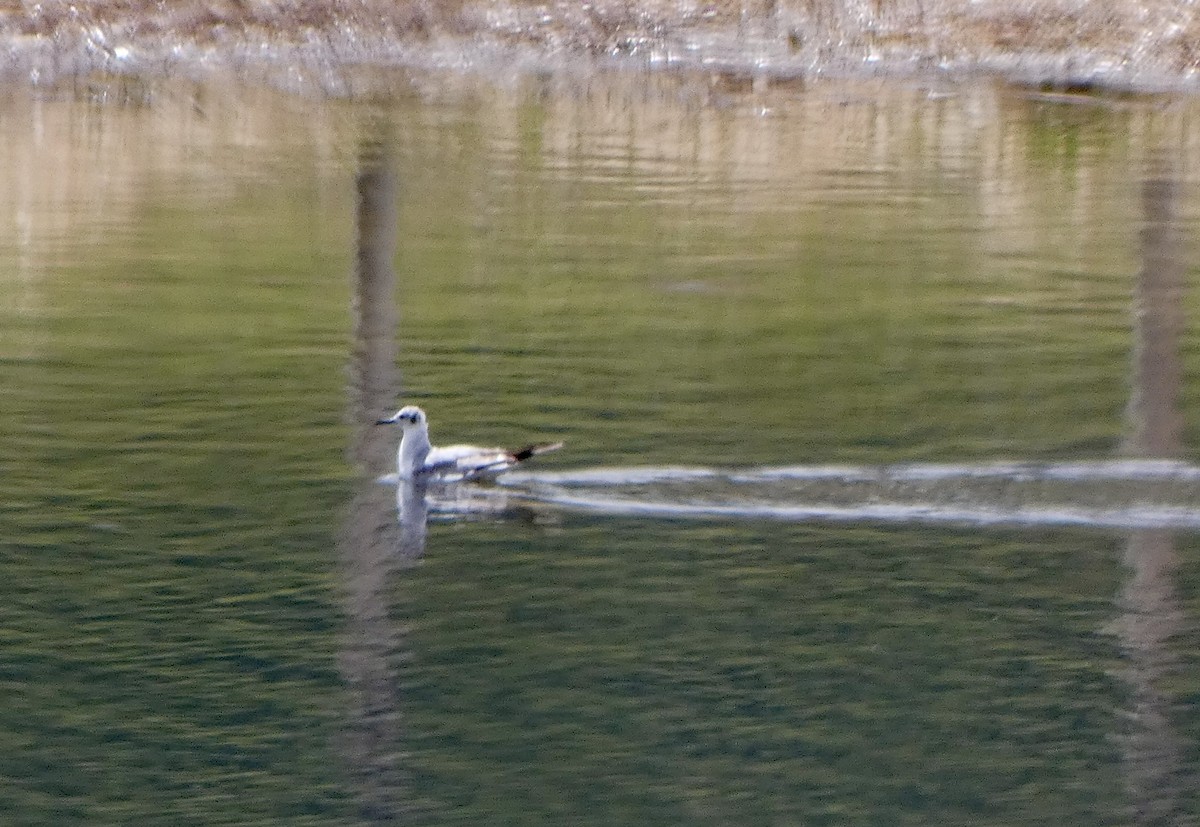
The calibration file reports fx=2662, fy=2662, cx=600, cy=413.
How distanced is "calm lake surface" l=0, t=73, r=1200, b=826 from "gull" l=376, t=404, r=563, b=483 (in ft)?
0.51

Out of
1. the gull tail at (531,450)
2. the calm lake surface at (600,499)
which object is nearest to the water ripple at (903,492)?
the calm lake surface at (600,499)

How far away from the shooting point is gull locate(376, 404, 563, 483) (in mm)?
13648

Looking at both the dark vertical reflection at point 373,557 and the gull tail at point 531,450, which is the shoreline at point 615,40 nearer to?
the dark vertical reflection at point 373,557

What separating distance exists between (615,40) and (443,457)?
67.9ft

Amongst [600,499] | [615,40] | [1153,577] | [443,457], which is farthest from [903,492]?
[615,40]

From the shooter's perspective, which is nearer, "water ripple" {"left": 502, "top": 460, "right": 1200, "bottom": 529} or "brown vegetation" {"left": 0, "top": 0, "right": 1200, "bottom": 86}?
"water ripple" {"left": 502, "top": 460, "right": 1200, "bottom": 529}

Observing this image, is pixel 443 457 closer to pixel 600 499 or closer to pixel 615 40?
pixel 600 499

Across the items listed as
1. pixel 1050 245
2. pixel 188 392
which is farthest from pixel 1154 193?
pixel 188 392

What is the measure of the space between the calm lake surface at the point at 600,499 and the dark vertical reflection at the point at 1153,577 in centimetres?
3

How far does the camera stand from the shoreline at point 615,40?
32.6 meters

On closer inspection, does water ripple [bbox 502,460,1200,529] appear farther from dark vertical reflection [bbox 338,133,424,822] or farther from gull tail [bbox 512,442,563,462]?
dark vertical reflection [bbox 338,133,424,822]

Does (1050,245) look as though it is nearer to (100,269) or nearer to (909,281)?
(909,281)

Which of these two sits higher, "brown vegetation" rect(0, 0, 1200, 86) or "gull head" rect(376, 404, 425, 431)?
"brown vegetation" rect(0, 0, 1200, 86)

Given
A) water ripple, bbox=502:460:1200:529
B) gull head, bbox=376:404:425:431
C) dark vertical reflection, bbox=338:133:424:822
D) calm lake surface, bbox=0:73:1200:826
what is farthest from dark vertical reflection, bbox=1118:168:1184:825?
gull head, bbox=376:404:425:431
